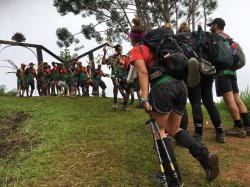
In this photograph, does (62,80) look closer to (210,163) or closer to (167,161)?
(167,161)

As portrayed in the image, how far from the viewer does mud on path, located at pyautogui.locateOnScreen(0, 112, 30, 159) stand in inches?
270

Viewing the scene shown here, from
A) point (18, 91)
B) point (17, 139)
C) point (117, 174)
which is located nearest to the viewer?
point (117, 174)

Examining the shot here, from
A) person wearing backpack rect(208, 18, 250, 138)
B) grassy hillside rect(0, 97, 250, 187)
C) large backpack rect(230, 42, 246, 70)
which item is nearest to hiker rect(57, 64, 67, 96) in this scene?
grassy hillside rect(0, 97, 250, 187)

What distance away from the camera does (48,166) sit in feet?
18.5

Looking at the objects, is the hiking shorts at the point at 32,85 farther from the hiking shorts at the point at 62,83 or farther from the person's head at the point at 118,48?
the person's head at the point at 118,48

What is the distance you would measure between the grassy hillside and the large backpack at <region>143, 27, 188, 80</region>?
145 centimetres

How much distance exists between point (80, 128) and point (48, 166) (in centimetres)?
236

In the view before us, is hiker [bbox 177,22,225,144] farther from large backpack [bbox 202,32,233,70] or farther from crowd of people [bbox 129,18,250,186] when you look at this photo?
crowd of people [bbox 129,18,250,186]

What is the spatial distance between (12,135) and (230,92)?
427cm

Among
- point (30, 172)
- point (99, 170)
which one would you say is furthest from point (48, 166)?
point (99, 170)

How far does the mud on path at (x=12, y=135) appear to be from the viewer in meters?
6.87

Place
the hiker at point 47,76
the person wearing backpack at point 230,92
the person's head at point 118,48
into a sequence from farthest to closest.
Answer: the hiker at point 47,76 < the person's head at point 118,48 < the person wearing backpack at point 230,92

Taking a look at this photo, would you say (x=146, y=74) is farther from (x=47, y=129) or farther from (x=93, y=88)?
(x=93, y=88)

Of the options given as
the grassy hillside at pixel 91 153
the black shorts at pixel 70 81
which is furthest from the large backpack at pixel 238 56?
the black shorts at pixel 70 81
